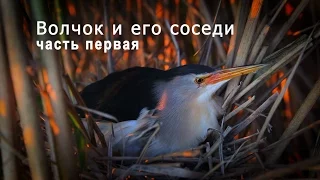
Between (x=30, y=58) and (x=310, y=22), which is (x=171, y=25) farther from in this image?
(x=30, y=58)

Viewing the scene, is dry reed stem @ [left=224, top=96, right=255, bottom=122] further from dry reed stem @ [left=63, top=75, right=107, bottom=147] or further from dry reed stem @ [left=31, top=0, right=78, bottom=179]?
dry reed stem @ [left=31, top=0, right=78, bottom=179]

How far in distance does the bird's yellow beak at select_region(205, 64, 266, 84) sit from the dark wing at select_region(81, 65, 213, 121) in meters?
0.02

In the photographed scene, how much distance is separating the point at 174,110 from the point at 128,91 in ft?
0.43

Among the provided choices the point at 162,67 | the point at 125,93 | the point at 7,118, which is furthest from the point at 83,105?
the point at 162,67

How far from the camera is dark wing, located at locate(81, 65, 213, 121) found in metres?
1.23

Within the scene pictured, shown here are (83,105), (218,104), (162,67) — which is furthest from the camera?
(162,67)

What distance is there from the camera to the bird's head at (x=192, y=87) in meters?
1.19

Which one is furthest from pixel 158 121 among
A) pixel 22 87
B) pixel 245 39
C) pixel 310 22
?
pixel 310 22

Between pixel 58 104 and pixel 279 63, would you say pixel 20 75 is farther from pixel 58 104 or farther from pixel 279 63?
pixel 279 63

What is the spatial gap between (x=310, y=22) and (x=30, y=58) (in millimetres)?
982

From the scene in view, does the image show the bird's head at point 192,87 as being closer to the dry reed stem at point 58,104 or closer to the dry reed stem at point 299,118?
the dry reed stem at point 299,118

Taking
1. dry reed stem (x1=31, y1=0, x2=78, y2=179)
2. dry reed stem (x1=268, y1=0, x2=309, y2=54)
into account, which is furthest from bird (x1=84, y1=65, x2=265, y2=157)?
dry reed stem (x1=31, y1=0, x2=78, y2=179)

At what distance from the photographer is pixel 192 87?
4.19ft

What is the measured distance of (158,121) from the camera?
47.9 inches
